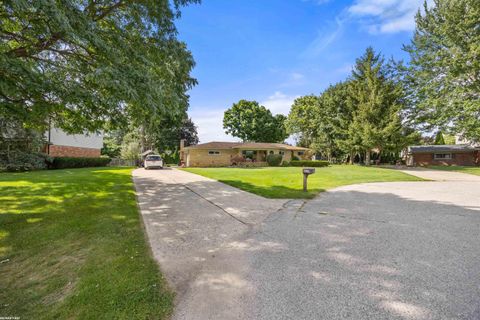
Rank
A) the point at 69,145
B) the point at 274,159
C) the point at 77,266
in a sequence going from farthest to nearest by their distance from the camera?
the point at 274,159
the point at 69,145
the point at 77,266

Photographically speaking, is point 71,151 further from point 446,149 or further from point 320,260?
point 446,149

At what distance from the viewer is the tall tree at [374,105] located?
78.6 ft

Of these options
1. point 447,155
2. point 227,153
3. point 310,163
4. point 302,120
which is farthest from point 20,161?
point 447,155

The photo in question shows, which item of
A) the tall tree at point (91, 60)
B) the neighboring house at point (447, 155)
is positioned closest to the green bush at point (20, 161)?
the tall tree at point (91, 60)

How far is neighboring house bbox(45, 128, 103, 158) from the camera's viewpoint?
2234cm

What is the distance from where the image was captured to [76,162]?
21.6 m

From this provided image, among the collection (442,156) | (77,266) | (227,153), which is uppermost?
(442,156)

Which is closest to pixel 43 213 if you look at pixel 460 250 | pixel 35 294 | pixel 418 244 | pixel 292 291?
pixel 35 294

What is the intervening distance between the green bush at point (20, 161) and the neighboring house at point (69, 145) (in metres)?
3.36

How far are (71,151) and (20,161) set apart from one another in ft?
31.0

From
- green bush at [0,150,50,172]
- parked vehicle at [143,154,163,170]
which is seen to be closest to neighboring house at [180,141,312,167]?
parked vehicle at [143,154,163,170]

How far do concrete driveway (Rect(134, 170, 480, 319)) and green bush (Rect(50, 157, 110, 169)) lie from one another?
1961 centimetres

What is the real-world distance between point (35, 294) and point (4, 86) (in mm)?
3870

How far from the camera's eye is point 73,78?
21.9ft
